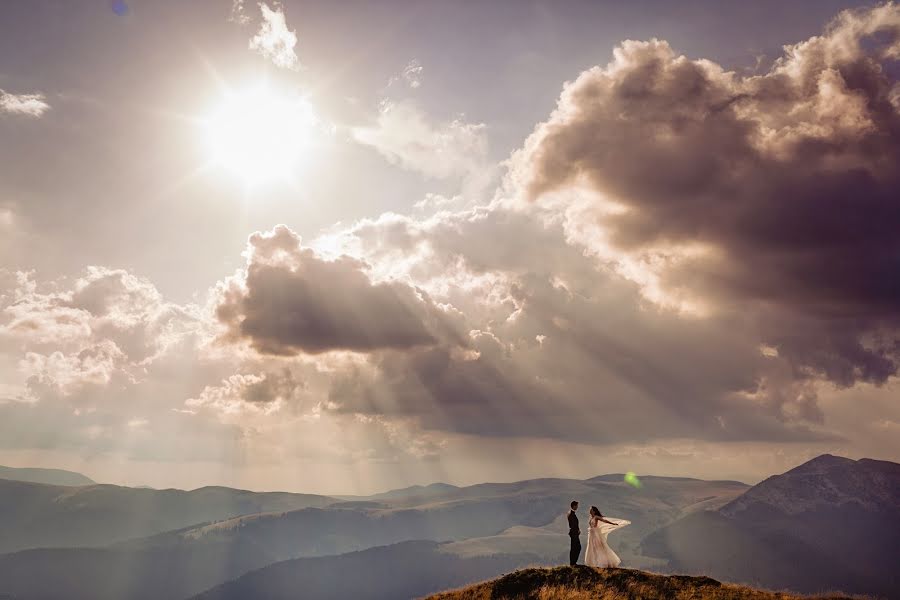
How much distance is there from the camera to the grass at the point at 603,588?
35.8m

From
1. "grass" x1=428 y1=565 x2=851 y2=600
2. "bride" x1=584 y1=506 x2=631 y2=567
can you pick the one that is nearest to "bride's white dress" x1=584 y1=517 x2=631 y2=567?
"bride" x1=584 y1=506 x2=631 y2=567

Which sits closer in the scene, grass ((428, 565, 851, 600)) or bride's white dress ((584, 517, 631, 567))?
grass ((428, 565, 851, 600))

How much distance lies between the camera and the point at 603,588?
36875 millimetres

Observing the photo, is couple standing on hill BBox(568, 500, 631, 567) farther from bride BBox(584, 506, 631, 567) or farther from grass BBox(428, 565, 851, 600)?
grass BBox(428, 565, 851, 600)

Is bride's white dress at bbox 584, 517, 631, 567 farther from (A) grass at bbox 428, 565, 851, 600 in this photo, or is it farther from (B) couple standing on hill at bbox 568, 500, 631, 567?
(A) grass at bbox 428, 565, 851, 600

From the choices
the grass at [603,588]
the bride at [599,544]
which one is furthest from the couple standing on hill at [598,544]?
the grass at [603,588]

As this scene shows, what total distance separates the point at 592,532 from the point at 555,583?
210 inches

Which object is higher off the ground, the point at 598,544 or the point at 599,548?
the point at 598,544

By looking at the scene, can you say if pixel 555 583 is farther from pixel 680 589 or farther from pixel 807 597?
pixel 807 597

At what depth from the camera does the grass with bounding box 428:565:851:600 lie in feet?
117

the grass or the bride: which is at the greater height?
the bride

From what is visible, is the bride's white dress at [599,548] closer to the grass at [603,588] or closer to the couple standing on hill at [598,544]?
the couple standing on hill at [598,544]

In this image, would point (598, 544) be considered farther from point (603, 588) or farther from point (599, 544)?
point (603, 588)

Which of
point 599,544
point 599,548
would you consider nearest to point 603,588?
point 599,548
